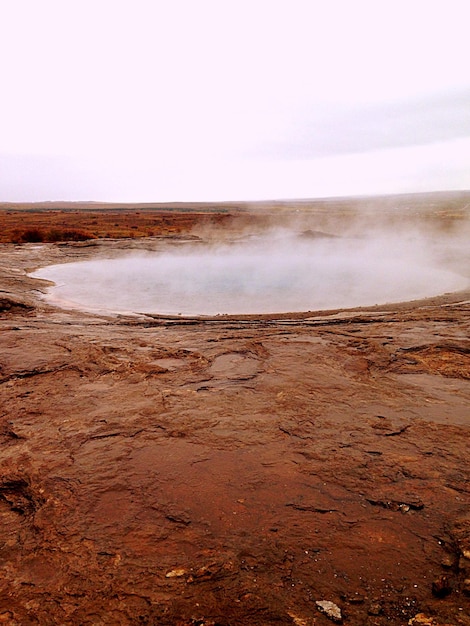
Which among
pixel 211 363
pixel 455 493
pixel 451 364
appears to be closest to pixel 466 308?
pixel 451 364

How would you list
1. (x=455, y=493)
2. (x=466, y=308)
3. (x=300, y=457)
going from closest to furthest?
1. (x=455, y=493)
2. (x=300, y=457)
3. (x=466, y=308)

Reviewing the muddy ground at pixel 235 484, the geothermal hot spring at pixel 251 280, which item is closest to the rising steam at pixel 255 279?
the geothermal hot spring at pixel 251 280

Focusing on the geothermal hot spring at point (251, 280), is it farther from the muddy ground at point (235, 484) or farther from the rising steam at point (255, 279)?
the muddy ground at point (235, 484)

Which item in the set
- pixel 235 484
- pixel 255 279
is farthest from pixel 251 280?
pixel 235 484

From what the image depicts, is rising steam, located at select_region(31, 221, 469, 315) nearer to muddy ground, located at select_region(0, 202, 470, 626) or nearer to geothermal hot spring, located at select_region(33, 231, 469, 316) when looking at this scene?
geothermal hot spring, located at select_region(33, 231, 469, 316)

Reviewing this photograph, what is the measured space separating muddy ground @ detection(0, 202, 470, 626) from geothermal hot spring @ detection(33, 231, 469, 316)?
395 centimetres

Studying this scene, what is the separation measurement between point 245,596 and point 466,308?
7858 millimetres

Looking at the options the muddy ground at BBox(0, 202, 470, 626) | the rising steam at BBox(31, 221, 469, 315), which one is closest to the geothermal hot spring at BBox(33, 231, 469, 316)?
the rising steam at BBox(31, 221, 469, 315)

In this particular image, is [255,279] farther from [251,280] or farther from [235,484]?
[235,484]

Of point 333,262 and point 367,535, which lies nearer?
point 367,535

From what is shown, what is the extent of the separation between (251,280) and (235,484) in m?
9.92

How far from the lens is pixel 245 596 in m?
2.18

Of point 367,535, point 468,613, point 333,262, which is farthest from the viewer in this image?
point 333,262

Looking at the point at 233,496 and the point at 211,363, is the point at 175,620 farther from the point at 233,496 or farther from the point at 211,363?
the point at 211,363
